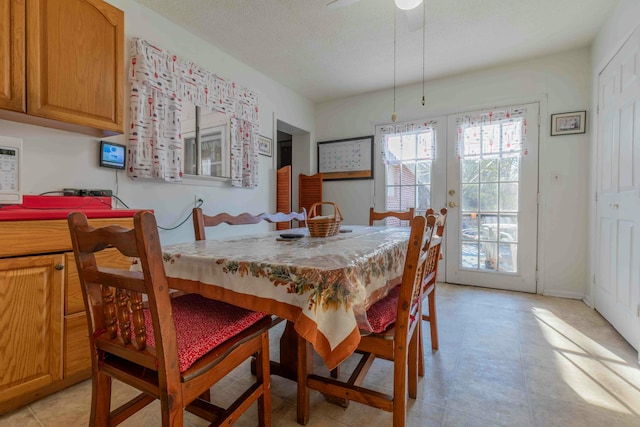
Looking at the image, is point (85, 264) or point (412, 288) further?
point (412, 288)

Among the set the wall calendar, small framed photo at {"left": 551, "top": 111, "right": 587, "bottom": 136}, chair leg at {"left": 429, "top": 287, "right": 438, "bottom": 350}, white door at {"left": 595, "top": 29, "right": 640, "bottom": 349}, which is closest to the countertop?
chair leg at {"left": 429, "top": 287, "right": 438, "bottom": 350}

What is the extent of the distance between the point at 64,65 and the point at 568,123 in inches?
161

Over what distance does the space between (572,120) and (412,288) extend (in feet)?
10.2

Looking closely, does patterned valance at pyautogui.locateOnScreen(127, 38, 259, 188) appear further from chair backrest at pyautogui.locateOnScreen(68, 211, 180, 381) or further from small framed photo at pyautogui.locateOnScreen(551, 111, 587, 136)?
small framed photo at pyautogui.locateOnScreen(551, 111, 587, 136)

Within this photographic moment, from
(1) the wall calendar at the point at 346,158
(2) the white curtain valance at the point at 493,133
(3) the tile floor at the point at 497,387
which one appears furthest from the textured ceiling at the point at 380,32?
(3) the tile floor at the point at 497,387

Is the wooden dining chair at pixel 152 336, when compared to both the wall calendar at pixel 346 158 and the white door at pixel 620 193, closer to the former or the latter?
the white door at pixel 620 193

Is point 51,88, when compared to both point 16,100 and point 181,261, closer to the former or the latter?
point 16,100

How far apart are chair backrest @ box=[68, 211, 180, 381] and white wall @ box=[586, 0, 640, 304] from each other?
299cm

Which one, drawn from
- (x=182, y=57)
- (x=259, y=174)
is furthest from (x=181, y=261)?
(x=259, y=174)

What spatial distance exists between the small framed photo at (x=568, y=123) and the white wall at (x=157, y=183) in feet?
9.60

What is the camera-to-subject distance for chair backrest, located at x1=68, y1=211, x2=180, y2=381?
702mm

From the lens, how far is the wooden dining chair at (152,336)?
0.73m

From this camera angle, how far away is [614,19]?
7.48 ft

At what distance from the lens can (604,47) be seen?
2473 mm
